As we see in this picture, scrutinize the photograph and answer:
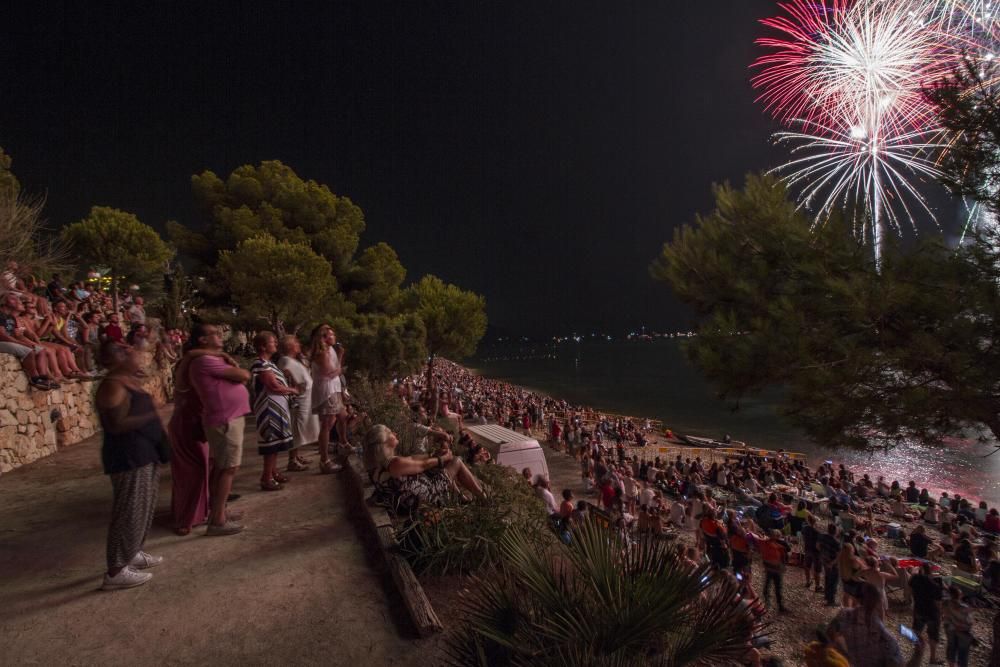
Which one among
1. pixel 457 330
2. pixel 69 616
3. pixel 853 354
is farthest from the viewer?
pixel 457 330

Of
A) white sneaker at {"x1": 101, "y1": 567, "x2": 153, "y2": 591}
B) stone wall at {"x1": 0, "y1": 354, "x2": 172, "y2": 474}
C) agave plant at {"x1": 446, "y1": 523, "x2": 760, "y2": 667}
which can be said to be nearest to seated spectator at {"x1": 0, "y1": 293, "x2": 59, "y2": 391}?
stone wall at {"x1": 0, "y1": 354, "x2": 172, "y2": 474}

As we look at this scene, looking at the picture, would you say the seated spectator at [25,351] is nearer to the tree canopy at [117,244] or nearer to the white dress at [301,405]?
the white dress at [301,405]

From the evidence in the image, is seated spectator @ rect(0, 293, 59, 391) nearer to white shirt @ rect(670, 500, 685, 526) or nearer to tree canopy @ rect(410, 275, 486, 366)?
white shirt @ rect(670, 500, 685, 526)

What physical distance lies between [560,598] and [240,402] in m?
3.05

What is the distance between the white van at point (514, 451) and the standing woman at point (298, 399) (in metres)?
4.62

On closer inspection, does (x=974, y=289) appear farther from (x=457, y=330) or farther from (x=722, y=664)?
(x=457, y=330)

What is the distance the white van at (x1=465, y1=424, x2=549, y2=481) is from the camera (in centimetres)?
998

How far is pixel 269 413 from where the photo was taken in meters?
4.56

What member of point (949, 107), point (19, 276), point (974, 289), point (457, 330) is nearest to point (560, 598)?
point (974, 289)

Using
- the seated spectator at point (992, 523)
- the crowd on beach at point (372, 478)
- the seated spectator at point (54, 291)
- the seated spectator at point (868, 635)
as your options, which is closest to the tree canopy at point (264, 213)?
the crowd on beach at point (372, 478)

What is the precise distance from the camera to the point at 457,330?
30984 mm

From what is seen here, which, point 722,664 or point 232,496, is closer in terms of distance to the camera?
point 722,664

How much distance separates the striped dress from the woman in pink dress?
637 millimetres

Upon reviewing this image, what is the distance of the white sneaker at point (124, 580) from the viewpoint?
10.3 ft
